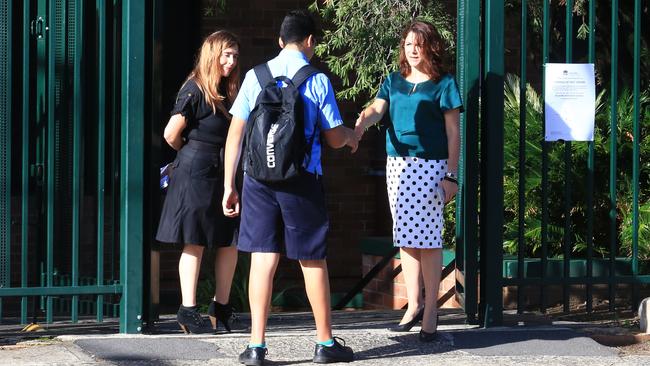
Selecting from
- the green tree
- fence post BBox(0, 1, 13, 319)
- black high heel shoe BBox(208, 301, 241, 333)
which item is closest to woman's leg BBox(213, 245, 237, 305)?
black high heel shoe BBox(208, 301, 241, 333)

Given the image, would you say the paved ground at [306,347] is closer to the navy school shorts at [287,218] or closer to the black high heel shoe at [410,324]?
the black high heel shoe at [410,324]

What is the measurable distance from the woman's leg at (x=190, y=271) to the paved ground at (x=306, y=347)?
8.5 inches

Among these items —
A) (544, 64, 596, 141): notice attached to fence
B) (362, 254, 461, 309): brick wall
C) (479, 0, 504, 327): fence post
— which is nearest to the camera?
(479, 0, 504, 327): fence post

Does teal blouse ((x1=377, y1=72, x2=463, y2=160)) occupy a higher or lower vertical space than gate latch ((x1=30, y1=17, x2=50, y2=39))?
lower

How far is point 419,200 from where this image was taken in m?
6.15

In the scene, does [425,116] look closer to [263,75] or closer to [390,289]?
[263,75]

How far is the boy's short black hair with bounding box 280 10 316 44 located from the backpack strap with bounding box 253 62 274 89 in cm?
16

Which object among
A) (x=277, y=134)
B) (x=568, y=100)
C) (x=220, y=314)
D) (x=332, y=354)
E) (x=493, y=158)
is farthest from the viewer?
(x=568, y=100)

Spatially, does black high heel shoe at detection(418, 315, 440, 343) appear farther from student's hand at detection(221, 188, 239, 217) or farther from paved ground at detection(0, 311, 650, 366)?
student's hand at detection(221, 188, 239, 217)

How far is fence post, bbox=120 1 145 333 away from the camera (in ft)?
20.5

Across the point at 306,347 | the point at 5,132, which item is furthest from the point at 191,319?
the point at 5,132

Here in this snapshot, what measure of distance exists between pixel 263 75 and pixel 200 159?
0.92 metres

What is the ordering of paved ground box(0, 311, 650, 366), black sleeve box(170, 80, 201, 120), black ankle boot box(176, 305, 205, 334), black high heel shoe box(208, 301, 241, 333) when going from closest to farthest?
paved ground box(0, 311, 650, 366) → black sleeve box(170, 80, 201, 120) → black ankle boot box(176, 305, 205, 334) → black high heel shoe box(208, 301, 241, 333)

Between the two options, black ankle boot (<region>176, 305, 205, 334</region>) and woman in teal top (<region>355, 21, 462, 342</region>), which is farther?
black ankle boot (<region>176, 305, 205, 334</region>)
